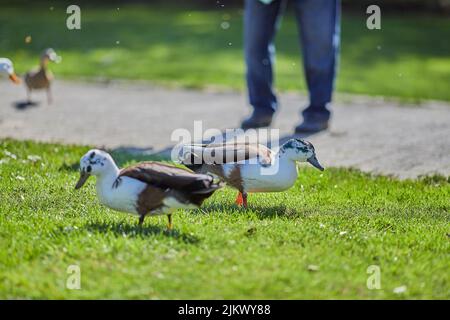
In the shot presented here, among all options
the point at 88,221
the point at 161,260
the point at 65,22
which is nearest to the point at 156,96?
the point at 88,221

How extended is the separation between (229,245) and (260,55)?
13.7 ft

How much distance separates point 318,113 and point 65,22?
980cm

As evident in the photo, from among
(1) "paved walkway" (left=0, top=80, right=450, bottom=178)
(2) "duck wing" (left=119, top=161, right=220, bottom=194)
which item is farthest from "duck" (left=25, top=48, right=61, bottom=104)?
(2) "duck wing" (left=119, top=161, right=220, bottom=194)

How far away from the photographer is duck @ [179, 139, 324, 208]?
542 centimetres

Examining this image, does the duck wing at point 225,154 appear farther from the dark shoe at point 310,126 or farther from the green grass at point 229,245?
the dark shoe at point 310,126

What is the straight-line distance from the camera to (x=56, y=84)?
36.2 feet

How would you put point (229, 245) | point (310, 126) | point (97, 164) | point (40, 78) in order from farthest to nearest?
1. point (40, 78)
2. point (310, 126)
3. point (97, 164)
4. point (229, 245)

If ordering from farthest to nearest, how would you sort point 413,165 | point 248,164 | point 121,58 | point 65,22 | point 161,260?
point 65,22
point 121,58
point 413,165
point 248,164
point 161,260

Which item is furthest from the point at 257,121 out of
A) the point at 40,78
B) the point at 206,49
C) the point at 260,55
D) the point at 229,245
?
the point at 206,49

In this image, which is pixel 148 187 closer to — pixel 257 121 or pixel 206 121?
pixel 257 121

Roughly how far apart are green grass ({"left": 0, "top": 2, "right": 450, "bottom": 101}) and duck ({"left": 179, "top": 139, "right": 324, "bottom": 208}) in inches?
216

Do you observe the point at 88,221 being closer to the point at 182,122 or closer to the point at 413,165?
the point at 413,165

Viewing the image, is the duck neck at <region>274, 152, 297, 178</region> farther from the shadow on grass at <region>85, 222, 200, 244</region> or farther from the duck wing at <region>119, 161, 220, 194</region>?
the shadow on grass at <region>85, 222, 200, 244</region>

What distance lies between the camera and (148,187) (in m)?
4.73
